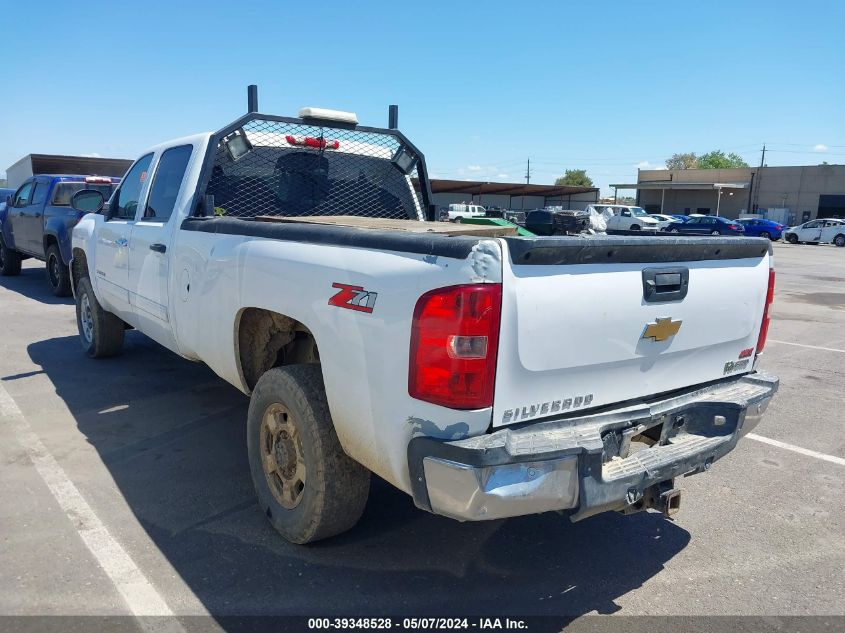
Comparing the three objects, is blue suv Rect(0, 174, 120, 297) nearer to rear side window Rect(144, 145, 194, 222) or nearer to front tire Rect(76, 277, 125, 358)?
front tire Rect(76, 277, 125, 358)

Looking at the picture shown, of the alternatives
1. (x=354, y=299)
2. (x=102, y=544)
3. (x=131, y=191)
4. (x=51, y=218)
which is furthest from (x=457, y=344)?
(x=51, y=218)

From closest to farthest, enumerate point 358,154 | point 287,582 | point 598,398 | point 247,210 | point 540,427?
point 540,427
point 598,398
point 287,582
point 247,210
point 358,154

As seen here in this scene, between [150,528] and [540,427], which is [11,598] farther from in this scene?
[540,427]

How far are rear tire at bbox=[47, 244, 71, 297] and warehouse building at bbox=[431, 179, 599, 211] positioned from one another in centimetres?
3376

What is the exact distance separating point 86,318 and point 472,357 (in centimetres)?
574

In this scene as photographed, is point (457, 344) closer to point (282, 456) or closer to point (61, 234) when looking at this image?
point (282, 456)

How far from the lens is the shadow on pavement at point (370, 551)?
115 inches

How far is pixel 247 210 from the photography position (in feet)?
15.8

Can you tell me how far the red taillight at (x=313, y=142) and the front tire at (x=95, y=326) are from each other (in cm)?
272

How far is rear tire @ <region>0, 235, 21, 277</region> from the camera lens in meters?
13.2

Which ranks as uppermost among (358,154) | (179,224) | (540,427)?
(358,154)

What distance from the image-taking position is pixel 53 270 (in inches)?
429

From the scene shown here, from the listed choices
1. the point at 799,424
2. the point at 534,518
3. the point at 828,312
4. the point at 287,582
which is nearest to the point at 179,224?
the point at 287,582

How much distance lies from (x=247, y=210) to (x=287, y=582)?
2753 millimetres
